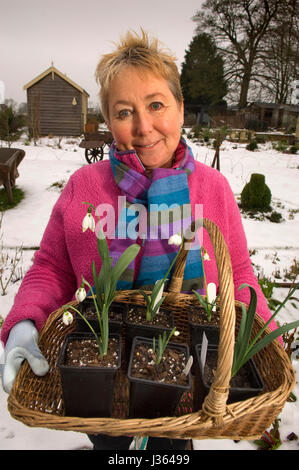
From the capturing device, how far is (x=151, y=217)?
1210 millimetres

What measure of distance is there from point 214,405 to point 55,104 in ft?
50.0

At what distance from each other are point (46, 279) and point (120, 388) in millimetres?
571

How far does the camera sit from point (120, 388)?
1029 mm

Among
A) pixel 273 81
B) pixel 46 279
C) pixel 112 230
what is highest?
pixel 273 81

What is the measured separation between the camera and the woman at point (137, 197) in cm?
114

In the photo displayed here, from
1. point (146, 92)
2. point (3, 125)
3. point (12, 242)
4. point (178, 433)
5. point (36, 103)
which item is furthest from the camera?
point (36, 103)

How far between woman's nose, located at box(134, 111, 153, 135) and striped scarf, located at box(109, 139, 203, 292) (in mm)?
90

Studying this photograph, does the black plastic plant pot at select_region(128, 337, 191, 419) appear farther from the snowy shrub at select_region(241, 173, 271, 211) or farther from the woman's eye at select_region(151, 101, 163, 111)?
the snowy shrub at select_region(241, 173, 271, 211)

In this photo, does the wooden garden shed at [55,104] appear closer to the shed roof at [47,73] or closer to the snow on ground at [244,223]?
the shed roof at [47,73]

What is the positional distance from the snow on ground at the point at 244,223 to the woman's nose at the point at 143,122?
4.94ft

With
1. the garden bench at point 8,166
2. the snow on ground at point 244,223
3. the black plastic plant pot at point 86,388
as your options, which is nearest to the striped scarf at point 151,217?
the black plastic plant pot at point 86,388

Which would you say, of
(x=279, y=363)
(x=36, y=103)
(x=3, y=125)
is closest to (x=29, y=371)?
(x=279, y=363)

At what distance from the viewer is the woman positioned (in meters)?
1.14

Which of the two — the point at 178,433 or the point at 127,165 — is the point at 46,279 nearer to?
the point at 127,165
